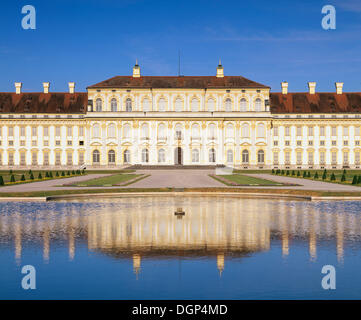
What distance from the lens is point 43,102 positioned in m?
76.6

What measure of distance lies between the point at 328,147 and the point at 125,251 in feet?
226

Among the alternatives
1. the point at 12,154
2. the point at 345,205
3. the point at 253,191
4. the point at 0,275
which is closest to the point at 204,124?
the point at 12,154

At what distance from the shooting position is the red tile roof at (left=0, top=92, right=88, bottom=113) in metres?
75.4

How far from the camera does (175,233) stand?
13.3 m

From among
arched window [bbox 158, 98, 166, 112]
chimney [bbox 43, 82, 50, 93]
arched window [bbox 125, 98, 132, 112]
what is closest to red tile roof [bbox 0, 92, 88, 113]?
chimney [bbox 43, 82, 50, 93]

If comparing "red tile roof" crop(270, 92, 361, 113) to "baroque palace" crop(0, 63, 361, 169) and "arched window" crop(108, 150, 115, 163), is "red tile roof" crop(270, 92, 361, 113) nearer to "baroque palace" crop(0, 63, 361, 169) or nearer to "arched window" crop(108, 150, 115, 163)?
"baroque palace" crop(0, 63, 361, 169)

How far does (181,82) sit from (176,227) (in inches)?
2476

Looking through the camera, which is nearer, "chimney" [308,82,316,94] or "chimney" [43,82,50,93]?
"chimney" [308,82,316,94]

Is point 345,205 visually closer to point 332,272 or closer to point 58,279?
Result: point 332,272

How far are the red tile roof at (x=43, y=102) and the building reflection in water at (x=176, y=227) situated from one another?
5702 cm

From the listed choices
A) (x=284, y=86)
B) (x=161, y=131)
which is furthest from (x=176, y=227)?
(x=284, y=86)

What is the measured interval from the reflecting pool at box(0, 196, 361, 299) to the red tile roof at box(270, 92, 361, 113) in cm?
5872

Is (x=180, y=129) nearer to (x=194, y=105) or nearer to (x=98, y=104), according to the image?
(x=194, y=105)

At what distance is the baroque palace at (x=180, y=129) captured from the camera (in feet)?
243
